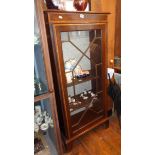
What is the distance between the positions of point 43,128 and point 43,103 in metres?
0.23

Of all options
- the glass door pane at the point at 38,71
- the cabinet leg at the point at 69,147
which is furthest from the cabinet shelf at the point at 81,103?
the glass door pane at the point at 38,71

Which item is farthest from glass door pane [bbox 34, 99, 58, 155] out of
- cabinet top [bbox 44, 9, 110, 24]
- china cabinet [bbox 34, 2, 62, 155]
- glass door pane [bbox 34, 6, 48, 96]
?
cabinet top [bbox 44, 9, 110, 24]

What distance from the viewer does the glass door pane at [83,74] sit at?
1.47 metres

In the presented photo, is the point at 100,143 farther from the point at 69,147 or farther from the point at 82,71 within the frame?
the point at 82,71

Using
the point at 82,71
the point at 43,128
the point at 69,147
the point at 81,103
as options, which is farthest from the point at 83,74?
the point at 69,147

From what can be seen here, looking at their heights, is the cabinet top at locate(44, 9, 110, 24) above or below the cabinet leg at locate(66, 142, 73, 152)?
above

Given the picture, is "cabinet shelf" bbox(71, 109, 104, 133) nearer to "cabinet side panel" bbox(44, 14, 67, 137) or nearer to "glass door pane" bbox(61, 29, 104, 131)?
"glass door pane" bbox(61, 29, 104, 131)

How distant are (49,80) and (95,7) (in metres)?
1.09

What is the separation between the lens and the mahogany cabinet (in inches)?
48.6

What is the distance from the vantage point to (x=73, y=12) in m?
1.25

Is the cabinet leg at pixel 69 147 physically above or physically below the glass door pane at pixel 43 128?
below

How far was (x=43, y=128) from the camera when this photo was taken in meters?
1.34

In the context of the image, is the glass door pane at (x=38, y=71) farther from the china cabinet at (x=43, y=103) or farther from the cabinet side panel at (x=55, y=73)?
the cabinet side panel at (x=55, y=73)
